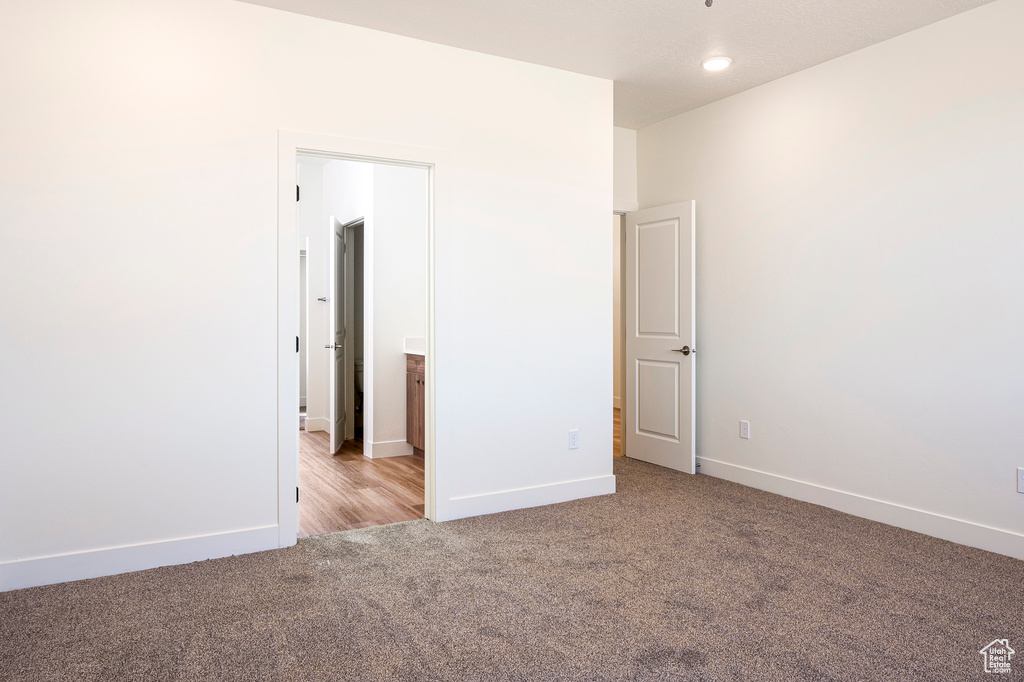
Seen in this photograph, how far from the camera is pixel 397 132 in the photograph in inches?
139

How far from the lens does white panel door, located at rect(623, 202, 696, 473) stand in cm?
479

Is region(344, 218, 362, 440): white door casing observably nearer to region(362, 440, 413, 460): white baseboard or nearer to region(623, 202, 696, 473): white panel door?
region(362, 440, 413, 460): white baseboard

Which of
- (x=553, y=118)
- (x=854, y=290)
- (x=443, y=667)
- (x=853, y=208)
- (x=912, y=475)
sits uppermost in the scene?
(x=553, y=118)

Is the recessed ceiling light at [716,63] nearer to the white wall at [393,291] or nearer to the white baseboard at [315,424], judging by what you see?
the white wall at [393,291]

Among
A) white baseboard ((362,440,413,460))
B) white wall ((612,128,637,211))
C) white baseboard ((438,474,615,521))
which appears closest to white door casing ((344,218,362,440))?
white baseboard ((362,440,413,460))

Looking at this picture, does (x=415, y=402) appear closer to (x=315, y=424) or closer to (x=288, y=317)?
(x=315, y=424)

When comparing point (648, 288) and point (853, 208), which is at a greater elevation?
point (853, 208)

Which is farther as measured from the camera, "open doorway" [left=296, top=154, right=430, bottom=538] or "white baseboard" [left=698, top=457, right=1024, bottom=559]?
"open doorway" [left=296, top=154, right=430, bottom=538]

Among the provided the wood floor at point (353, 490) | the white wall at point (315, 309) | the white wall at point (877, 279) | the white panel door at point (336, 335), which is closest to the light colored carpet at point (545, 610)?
the wood floor at point (353, 490)

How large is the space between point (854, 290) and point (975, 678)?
233cm

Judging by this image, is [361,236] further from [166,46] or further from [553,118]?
[166,46]

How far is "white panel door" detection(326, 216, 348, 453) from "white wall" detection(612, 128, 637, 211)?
241cm

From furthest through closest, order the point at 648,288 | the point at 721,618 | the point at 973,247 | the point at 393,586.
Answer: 1. the point at 648,288
2. the point at 973,247
3. the point at 393,586
4. the point at 721,618

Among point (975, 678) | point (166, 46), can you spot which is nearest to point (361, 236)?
point (166, 46)
